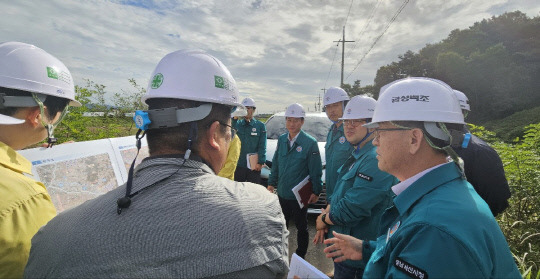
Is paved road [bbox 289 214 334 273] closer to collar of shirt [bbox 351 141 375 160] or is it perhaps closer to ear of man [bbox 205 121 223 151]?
collar of shirt [bbox 351 141 375 160]

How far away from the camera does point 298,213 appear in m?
4.04

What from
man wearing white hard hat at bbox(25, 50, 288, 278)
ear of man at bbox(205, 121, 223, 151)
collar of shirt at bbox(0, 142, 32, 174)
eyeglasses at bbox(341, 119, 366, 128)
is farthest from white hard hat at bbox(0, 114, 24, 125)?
eyeglasses at bbox(341, 119, 366, 128)

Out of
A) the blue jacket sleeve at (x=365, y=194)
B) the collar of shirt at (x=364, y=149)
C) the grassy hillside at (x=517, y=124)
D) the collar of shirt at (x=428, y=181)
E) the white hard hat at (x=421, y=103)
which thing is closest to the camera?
the collar of shirt at (x=428, y=181)

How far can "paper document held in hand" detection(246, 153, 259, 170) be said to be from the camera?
533 centimetres

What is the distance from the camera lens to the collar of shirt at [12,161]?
126 centimetres

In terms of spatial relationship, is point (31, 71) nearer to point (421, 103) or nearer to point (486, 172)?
point (421, 103)

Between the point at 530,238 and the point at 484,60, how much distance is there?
3122cm

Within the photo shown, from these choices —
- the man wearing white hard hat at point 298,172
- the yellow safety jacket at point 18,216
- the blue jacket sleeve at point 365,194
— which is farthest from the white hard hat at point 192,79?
the man wearing white hard hat at point 298,172

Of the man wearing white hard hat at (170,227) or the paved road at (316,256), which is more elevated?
the man wearing white hard hat at (170,227)

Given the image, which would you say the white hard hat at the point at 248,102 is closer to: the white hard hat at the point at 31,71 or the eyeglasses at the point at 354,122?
the eyeglasses at the point at 354,122

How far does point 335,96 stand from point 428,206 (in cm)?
338

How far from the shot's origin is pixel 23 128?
1.51m

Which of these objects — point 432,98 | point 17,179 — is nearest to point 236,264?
point 17,179

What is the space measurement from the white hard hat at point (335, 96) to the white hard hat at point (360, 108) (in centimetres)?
107
